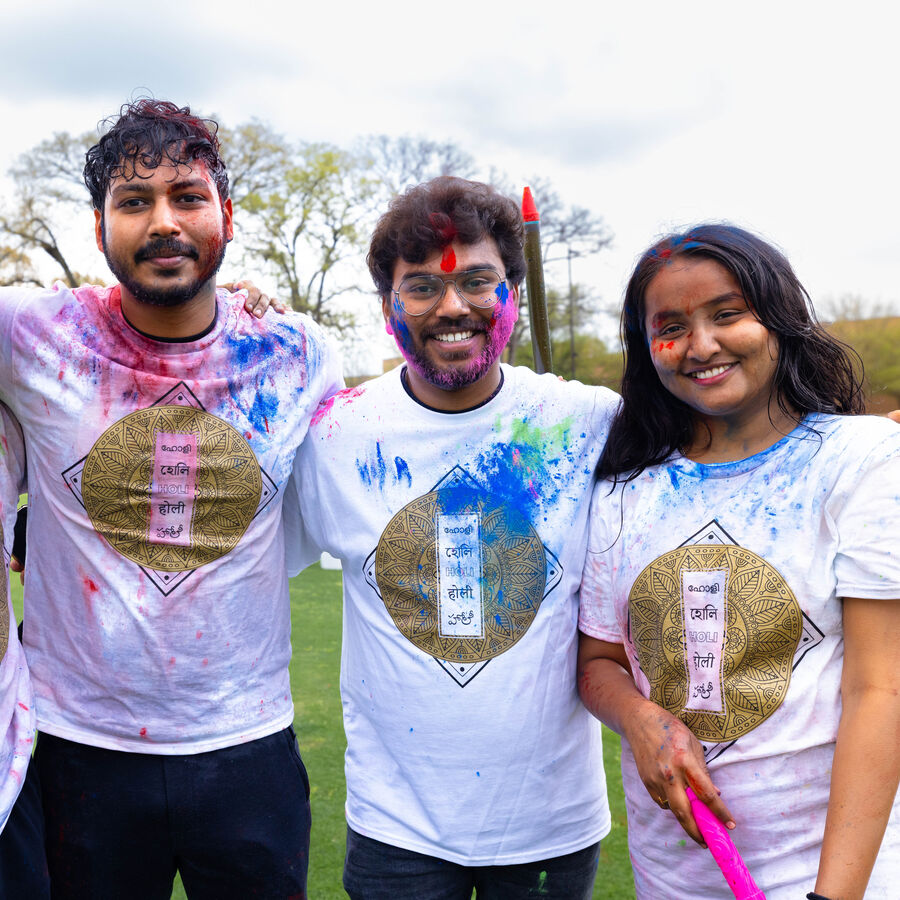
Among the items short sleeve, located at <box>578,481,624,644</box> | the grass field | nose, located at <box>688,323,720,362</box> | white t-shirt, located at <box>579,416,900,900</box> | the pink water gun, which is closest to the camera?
the pink water gun

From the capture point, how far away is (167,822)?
212cm

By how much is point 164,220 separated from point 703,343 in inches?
51.8

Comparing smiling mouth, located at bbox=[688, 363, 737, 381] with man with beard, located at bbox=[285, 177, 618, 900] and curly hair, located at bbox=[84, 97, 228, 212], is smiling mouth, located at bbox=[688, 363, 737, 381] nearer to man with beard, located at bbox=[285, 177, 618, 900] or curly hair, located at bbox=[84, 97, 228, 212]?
man with beard, located at bbox=[285, 177, 618, 900]

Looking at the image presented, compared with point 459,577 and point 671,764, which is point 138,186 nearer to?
point 459,577

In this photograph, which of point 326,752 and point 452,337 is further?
point 326,752

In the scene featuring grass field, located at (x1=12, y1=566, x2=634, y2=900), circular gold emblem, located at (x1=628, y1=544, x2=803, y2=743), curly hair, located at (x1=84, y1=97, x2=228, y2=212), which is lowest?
grass field, located at (x1=12, y1=566, x2=634, y2=900)

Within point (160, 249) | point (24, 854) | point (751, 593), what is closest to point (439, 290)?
point (160, 249)

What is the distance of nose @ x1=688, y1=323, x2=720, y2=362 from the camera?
1.81 meters

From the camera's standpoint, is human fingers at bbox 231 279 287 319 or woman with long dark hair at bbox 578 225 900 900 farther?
human fingers at bbox 231 279 287 319

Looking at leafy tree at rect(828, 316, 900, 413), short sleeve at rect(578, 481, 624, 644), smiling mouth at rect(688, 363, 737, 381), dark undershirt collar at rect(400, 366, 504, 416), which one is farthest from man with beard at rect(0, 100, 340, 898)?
leafy tree at rect(828, 316, 900, 413)

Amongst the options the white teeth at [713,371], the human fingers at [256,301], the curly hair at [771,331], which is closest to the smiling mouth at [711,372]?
the white teeth at [713,371]

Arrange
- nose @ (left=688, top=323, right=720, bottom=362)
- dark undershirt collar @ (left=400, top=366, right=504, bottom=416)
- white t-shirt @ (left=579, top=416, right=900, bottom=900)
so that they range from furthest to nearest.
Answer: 1. dark undershirt collar @ (left=400, top=366, right=504, bottom=416)
2. nose @ (left=688, top=323, right=720, bottom=362)
3. white t-shirt @ (left=579, top=416, right=900, bottom=900)

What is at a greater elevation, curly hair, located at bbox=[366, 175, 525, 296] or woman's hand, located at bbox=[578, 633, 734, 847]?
curly hair, located at bbox=[366, 175, 525, 296]

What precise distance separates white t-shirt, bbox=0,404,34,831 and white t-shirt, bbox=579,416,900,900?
1349 mm
